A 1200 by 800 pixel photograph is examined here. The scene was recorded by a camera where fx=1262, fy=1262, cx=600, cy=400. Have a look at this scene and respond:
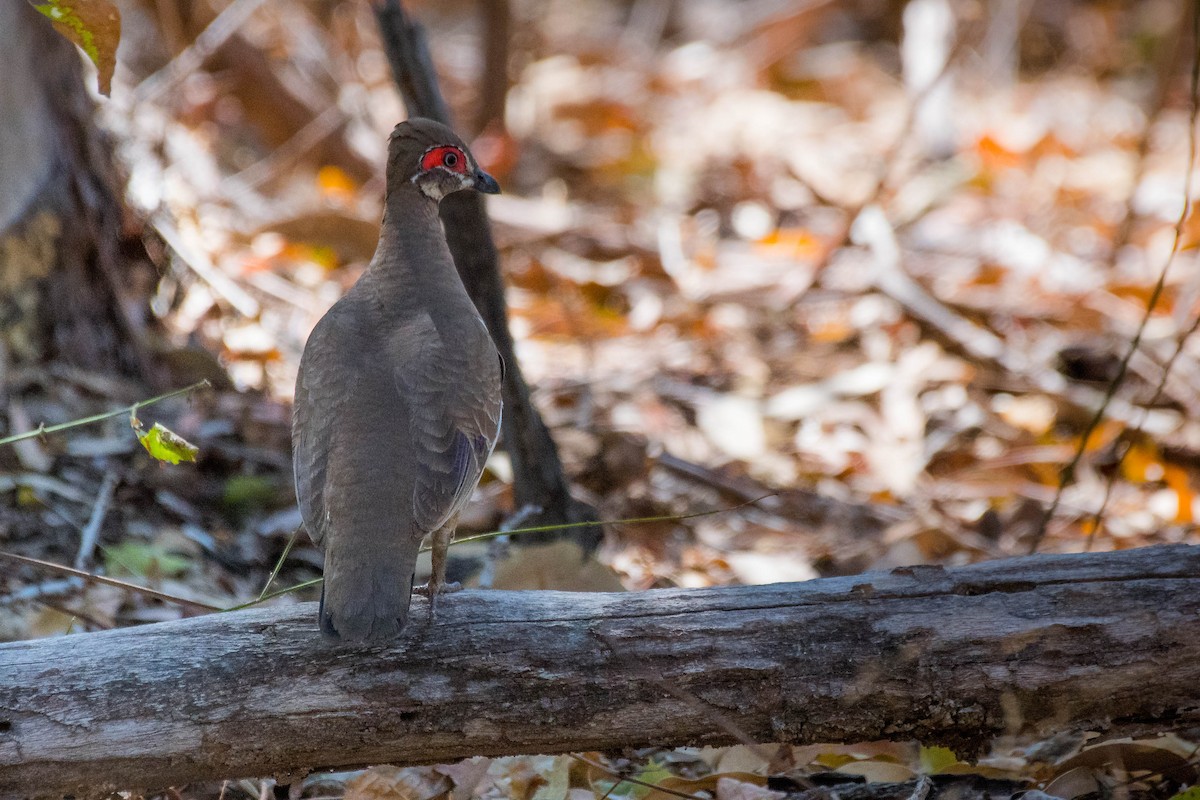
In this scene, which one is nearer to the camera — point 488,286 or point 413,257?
point 413,257

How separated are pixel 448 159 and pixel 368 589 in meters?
1.71

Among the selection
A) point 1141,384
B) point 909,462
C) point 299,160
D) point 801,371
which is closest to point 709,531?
point 909,462

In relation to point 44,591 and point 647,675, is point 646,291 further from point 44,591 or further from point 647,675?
point 647,675

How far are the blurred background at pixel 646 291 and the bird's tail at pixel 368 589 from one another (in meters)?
1.07

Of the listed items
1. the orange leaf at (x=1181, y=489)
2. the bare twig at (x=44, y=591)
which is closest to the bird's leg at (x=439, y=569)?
the bare twig at (x=44, y=591)

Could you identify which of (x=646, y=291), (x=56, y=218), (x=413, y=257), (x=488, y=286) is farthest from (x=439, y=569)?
(x=646, y=291)

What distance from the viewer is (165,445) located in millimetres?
3309

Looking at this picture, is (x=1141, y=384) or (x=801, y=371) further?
(x=801, y=371)

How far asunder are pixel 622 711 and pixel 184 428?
3047mm

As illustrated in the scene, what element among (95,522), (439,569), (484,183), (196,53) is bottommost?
(439,569)

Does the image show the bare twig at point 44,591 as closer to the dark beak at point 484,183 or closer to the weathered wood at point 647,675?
the weathered wood at point 647,675

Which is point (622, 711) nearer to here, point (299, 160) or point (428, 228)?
point (428, 228)

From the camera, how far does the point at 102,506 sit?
16.2 ft

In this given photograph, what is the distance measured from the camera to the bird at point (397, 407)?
3.31m
